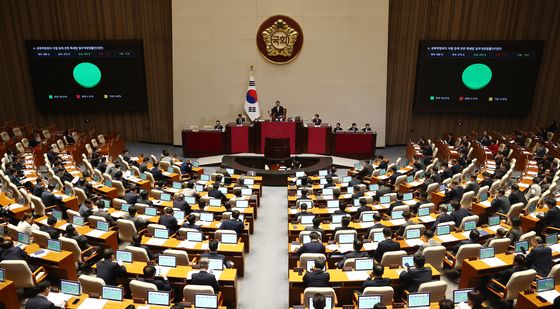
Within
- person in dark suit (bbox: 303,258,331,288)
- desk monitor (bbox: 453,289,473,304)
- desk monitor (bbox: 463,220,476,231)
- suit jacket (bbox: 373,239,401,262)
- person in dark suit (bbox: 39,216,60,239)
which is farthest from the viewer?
desk monitor (bbox: 463,220,476,231)

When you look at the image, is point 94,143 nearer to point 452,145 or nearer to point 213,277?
point 213,277

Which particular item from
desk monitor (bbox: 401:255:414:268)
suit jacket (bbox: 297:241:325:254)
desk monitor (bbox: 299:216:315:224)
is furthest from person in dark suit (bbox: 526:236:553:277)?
desk monitor (bbox: 299:216:315:224)

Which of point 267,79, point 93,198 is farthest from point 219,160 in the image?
point 93,198

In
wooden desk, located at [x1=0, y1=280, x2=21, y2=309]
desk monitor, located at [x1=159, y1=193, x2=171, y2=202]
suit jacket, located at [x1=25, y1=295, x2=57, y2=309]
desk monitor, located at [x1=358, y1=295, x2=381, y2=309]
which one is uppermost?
suit jacket, located at [x1=25, y1=295, x2=57, y2=309]

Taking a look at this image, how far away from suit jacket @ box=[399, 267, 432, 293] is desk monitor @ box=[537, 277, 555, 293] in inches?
64.6

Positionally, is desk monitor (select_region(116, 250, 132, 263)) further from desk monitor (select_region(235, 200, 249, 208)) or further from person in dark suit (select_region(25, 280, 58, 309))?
desk monitor (select_region(235, 200, 249, 208))

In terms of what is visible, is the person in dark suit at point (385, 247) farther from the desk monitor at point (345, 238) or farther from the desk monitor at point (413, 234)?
the desk monitor at point (413, 234)

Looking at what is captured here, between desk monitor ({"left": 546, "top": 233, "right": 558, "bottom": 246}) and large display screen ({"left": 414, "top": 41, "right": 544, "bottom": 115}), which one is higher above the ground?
large display screen ({"left": 414, "top": 41, "right": 544, "bottom": 115})

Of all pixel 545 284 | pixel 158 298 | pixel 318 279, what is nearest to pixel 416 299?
pixel 318 279

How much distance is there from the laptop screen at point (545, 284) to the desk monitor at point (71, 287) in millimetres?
7165

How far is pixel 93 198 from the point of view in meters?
11.6

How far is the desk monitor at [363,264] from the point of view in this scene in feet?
24.2

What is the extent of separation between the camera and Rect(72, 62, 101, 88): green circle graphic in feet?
66.4

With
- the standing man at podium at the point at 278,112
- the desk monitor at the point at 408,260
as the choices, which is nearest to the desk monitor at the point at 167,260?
the desk monitor at the point at 408,260
